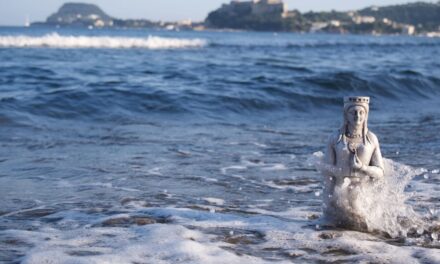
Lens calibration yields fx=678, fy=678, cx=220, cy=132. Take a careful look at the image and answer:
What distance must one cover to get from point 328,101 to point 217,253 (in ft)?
35.7

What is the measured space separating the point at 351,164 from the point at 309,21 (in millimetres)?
139941

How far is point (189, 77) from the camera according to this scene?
18297 millimetres

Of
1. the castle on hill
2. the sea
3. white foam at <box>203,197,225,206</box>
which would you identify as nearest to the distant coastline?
the castle on hill

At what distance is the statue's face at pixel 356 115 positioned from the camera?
4250 mm

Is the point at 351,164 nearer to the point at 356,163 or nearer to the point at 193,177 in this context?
the point at 356,163

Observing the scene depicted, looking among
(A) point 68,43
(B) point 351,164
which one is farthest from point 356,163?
(A) point 68,43

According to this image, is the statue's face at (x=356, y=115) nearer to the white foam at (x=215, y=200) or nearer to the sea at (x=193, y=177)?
the sea at (x=193, y=177)

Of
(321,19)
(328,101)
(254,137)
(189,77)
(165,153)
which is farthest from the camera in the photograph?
(321,19)

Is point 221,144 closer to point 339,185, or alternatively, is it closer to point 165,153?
point 165,153

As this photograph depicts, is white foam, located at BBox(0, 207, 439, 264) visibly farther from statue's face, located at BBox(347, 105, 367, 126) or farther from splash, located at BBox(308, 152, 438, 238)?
statue's face, located at BBox(347, 105, 367, 126)

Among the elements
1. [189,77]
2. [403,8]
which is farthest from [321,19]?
[189,77]

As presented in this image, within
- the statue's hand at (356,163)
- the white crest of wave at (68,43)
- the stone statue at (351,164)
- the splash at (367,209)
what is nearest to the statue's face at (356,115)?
the stone statue at (351,164)

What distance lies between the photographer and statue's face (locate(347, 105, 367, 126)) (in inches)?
167

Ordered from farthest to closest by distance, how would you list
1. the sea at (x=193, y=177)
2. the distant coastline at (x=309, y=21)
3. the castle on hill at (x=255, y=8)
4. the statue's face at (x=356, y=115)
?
the castle on hill at (x=255, y=8) < the distant coastline at (x=309, y=21) < the statue's face at (x=356, y=115) < the sea at (x=193, y=177)
